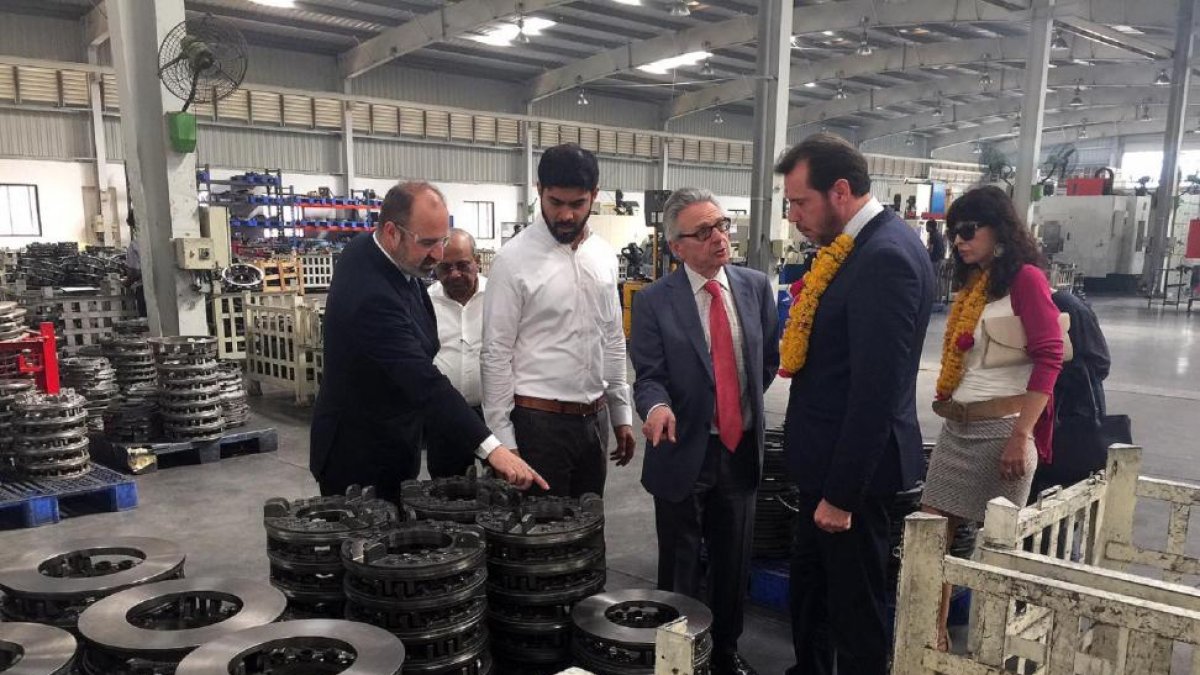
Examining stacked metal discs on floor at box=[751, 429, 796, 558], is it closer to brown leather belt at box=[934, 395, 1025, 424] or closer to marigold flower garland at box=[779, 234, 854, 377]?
brown leather belt at box=[934, 395, 1025, 424]

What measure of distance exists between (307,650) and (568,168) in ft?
5.09

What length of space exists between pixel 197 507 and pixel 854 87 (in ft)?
71.0

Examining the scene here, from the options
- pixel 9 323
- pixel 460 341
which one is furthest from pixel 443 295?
pixel 9 323

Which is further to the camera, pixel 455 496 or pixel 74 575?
pixel 455 496

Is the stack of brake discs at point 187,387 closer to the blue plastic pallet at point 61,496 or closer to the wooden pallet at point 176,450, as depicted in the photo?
the wooden pallet at point 176,450

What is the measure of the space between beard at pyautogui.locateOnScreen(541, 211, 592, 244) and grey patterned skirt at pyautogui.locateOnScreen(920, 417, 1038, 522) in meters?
1.48

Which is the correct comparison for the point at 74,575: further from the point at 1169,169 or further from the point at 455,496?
the point at 1169,169

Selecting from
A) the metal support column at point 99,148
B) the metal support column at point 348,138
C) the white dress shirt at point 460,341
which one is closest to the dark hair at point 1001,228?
the white dress shirt at point 460,341

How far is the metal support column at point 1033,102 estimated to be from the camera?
13.1 meters

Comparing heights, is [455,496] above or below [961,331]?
below

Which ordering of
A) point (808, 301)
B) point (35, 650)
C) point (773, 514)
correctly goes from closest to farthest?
1. point (35, 650)
2. point (808, 301)
3. point (773, 514)

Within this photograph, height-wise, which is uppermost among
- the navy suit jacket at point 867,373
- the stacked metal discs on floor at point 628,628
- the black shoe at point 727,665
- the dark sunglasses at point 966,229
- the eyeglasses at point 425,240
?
the dark sunglasses at point 966,229

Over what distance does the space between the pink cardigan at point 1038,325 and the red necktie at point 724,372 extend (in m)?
0.98

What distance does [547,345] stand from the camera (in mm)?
2725
